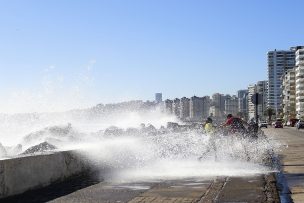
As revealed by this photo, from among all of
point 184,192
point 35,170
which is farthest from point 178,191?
point 35,170

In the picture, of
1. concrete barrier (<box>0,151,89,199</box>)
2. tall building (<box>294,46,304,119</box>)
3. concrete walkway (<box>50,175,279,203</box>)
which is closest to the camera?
concrete walkway (<box>50,175,279,203</box>)

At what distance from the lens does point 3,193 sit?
33.3ft

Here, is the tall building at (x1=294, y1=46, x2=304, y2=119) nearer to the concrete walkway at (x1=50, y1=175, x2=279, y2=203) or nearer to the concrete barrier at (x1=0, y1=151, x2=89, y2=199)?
the concrete barrier at (x1=0, y1=151, x2=89, y2=199)

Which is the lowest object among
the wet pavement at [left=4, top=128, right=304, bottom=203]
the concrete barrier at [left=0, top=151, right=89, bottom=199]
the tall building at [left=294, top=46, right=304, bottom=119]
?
the wet pavement at [left=4, top=128, right=304, bottom=203]

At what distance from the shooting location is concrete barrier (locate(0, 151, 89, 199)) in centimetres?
1035

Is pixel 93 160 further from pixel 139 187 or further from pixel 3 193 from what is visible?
pixel 3 193

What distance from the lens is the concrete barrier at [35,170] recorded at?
1035 centimetres

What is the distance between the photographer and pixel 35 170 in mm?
11586

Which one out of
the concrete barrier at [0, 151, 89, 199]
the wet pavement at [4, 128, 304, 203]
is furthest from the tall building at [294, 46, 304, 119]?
the wet pavement at [4, 128, 304, 203]

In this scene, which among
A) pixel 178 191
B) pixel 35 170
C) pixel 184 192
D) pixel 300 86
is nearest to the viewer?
pixel 184 192

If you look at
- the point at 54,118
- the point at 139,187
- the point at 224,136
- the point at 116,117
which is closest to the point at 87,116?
the point at 116,117

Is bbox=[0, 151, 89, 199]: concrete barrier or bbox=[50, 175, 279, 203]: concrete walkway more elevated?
bbox=[0, 151, 89, 199]: concrete barrier

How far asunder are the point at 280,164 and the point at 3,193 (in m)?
9.41

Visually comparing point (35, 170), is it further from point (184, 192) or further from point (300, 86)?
point (300, 86)
